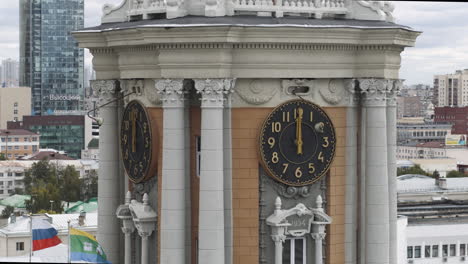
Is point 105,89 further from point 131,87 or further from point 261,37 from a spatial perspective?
point 261,37

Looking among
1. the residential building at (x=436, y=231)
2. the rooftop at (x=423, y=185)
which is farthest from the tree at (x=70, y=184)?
the residential building at (x=436, y=231)

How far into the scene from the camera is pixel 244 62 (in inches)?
842

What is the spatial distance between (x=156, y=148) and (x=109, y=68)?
1.87 meters

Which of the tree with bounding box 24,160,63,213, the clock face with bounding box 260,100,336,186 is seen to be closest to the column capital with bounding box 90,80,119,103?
the clock face with bounding box 260,100,336,186

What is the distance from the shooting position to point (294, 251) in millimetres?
22188

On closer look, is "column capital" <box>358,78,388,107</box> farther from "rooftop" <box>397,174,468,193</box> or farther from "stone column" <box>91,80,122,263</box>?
"rooftop" <box>397,174,468,193</box>

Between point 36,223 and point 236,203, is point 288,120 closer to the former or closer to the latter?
point 236,203

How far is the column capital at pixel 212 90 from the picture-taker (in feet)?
69.3

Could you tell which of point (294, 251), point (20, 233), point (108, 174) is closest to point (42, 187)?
point (20, 233)

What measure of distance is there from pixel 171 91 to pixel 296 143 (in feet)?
6.80

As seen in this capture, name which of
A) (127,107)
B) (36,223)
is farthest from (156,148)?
(36,223)

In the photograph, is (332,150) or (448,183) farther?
(448,183)

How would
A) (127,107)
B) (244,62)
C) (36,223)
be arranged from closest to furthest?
(244,62)
(127,107)
(36,223)

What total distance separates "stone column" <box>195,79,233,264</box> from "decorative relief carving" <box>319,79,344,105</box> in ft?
5.38
